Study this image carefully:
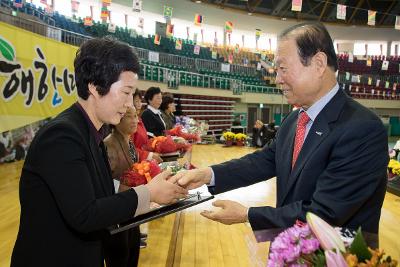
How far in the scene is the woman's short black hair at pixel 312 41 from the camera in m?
1.19

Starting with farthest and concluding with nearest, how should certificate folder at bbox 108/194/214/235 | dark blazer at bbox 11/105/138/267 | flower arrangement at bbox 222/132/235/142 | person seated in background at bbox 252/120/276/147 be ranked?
flower arrangement at bbox 222/132/235/142 < person seated in background at bbox 252/120/276/147 < certificate folder at bbox 108/194/214/235 < dark blazer at bbox 11/105/138/267

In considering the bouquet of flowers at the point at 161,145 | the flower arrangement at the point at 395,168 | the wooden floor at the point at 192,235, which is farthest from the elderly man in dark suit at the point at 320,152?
the flower arrangement at the point at 395,168

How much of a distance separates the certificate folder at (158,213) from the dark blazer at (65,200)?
0.10ft

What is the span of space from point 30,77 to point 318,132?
424 cm

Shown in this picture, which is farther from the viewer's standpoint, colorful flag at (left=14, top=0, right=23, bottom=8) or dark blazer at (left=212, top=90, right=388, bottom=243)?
colorful flag at (left=14, top=0, right=23, bottom=8)

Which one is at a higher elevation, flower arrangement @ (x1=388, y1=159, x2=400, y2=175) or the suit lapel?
the suit lapel

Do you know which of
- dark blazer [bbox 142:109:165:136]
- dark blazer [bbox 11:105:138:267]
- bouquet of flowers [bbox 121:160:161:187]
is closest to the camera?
dark blazer [bbox 11:105:138:267]

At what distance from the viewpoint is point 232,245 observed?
3.33 meters

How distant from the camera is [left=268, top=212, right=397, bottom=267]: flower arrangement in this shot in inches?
23.1

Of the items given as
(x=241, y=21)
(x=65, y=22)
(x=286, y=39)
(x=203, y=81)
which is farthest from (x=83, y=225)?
(x=241, y=21)

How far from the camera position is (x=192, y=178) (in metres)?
1.51

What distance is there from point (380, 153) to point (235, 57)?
18457 millimetres

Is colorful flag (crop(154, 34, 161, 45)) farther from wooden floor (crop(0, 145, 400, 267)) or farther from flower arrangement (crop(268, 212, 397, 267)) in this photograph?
flower arrangement (crop(268, 212, 397, 267))

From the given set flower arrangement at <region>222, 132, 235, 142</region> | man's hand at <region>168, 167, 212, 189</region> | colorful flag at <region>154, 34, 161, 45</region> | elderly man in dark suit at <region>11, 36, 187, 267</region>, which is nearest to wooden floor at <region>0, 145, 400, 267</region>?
man's hand at <region>168, 167, 212, 189</region>
